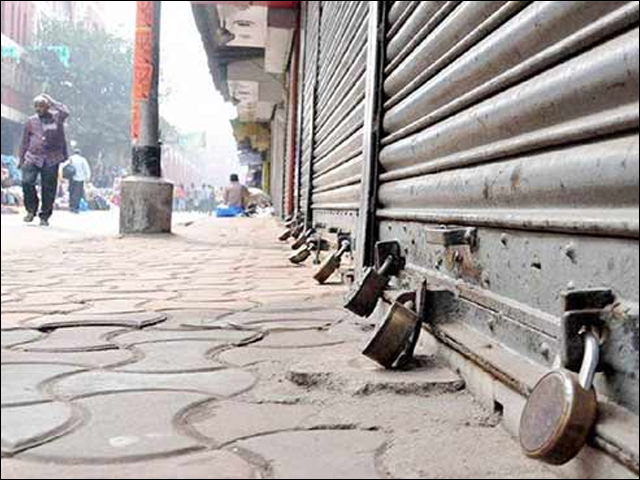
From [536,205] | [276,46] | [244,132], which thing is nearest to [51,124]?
[536,205]

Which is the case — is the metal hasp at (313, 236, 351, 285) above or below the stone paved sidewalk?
above

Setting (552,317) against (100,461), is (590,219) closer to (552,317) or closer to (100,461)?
(552,317)

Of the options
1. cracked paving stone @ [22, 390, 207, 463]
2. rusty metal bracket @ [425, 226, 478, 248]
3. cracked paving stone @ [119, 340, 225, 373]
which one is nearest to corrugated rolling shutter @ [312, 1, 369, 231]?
cracked paving stone @ [119, 340, 225, 373]

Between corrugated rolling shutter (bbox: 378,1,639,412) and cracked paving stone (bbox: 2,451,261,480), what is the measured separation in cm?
55

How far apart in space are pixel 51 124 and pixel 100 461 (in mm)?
643

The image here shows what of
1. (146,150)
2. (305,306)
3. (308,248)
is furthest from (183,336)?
(146,150)

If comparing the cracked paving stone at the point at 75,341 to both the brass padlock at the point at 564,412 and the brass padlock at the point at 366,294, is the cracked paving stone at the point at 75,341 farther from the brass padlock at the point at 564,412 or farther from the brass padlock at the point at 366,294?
the brass padlock at the point at 564,412

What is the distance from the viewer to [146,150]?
7156 mm

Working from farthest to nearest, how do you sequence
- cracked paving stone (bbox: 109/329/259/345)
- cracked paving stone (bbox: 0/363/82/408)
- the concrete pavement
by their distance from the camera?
the concrete pavement → cracked paving stone (bbox: 109/329/259/345) → cracked paving stone (bbox: 0/363/82/408)

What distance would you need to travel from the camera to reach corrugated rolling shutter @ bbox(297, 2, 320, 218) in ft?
20.5

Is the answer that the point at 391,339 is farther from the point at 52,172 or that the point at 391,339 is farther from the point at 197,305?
the point at 52,172

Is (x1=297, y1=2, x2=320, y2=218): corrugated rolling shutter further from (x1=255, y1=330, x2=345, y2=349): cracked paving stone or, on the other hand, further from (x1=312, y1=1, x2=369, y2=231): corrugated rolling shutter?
(x1=255, y1=330, x2=345, y2=349): cracked paving stone

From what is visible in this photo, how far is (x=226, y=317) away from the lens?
2463 mm

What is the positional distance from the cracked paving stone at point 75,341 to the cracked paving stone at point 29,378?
200mm
